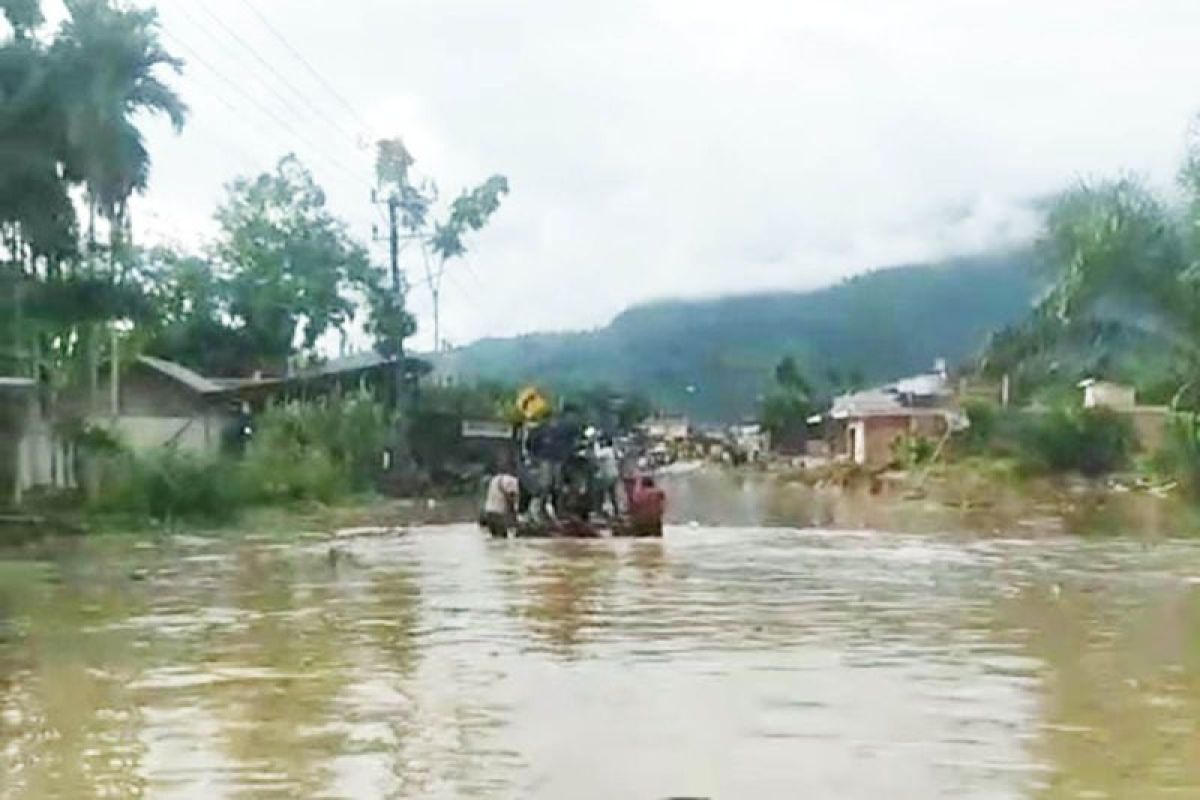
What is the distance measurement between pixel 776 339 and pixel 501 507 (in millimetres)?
10233

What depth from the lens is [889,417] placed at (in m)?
35.6

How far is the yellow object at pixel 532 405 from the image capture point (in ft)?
87.6

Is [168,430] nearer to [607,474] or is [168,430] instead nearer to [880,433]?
[607,474]

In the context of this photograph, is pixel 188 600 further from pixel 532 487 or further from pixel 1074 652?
pixel 532 487

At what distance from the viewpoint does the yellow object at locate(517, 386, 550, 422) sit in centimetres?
2669

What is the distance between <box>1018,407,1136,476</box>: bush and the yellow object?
7.83 m

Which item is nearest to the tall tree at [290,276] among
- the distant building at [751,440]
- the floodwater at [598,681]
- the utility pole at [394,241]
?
the utility pole at [394,241]

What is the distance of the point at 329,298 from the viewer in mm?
37219

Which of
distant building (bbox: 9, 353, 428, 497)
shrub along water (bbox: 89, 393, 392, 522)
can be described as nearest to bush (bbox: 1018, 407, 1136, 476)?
distant building (bbox: 9, 353, 428, 497)

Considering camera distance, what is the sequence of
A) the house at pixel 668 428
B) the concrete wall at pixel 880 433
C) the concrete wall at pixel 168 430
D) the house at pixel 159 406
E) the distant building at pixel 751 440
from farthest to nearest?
the concrete wall at pixel 880 433 < the distant building at pixel 751 440 < the house at pixel 159 406 < the concrete wall at pixel 168 430 < the house at pixel 668 428

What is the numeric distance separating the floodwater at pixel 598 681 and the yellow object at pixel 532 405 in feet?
20.5

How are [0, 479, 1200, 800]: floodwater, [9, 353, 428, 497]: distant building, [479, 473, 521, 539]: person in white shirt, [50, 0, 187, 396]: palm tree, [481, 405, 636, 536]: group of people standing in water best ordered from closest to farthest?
[0, 479, 1200, 800]: floodwater, [479, 473, 521, 539]: person in white shirt, [481, 405, 636, 536]: group of people standing in water, [50, 0, 187, 396]: palm tree, [9, 353, 428, 497]: distant building

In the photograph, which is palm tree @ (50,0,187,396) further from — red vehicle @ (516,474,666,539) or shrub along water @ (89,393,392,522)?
red vehicle @ (516,474,666,539)

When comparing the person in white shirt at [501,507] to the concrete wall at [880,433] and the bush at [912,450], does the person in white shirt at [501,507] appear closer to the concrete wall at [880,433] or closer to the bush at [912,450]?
the concrete wall at [880,433]
